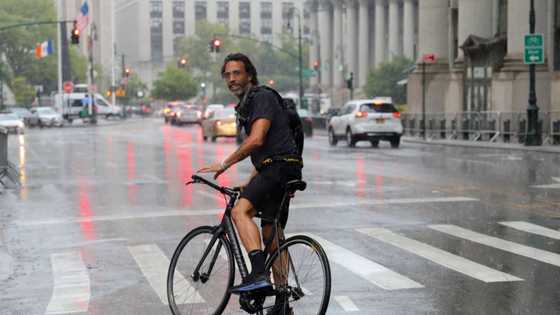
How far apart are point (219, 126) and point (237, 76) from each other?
37055 mm

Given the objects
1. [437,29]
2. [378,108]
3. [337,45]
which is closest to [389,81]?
[437,29]

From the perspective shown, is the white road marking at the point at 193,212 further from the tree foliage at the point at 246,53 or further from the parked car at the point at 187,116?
the tree foliage at the point at 246,53

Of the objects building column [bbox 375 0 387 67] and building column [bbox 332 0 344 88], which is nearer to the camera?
building column [bbox 375 0 387 67]

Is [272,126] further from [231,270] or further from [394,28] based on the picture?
[394,28]

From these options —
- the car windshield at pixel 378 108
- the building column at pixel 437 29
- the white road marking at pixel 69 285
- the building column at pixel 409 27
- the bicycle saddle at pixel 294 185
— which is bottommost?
the white road marking at pixel 69 285

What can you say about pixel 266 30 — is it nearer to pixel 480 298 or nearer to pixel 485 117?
pixel 485 117

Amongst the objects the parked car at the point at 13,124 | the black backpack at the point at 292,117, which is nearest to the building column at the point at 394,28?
the parked car at the point at 13,124

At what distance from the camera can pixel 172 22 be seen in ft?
586

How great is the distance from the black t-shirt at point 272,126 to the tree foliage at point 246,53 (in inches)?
5711

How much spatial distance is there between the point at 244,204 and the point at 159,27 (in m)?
172

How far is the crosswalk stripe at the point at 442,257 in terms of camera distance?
9672 mm

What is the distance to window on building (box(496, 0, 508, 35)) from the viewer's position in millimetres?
49906

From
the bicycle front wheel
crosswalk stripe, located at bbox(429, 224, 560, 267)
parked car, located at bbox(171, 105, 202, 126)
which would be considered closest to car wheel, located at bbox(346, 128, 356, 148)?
crosswalk stripe, located at bbox(429, 224, 560, 267)

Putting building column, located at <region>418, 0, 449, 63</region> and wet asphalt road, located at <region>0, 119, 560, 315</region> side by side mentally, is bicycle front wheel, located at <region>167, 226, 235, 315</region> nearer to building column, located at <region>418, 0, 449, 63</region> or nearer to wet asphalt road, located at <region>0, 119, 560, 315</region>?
wet asphalt road, located at <region>0, 119, 560, 315</region>
